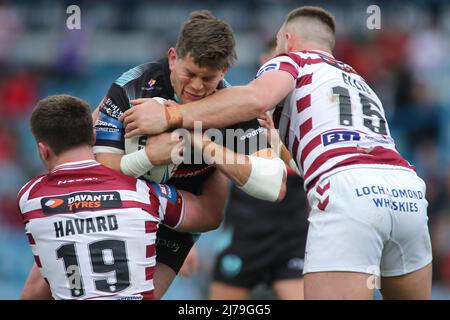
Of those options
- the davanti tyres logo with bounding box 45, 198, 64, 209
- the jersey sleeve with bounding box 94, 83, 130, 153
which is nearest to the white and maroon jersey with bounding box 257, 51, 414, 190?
the jersey sleeve with bounding box 94, 83, 130, 153

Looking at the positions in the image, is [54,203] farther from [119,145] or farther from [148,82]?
[148,82]

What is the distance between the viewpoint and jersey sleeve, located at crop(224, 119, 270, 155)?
533 centimetres

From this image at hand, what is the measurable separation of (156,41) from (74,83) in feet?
5.20

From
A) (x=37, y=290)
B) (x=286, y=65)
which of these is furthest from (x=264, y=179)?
(x=37, y=290)

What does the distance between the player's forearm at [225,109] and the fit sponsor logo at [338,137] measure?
0.40 meters

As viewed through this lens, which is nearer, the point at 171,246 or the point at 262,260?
the point at 171,246

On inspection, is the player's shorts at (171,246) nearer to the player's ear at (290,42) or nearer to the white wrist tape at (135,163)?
the white wrist tape at (135,163)

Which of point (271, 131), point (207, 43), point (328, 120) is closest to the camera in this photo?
point (207, 43)

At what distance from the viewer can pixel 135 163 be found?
490 cm

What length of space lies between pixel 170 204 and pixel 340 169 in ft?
3.34

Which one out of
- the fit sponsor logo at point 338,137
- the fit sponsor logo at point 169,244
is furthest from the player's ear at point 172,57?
the fit sponsor logo at point 169,244

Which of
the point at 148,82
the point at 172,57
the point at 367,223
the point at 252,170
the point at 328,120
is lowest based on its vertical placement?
the point at 367,223

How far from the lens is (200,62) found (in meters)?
4.94
